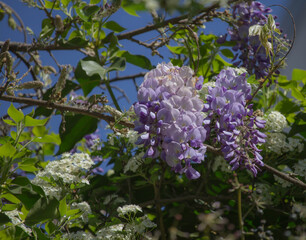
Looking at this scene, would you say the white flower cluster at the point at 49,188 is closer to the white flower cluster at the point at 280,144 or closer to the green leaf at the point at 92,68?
the green leaf at the point at 92,68

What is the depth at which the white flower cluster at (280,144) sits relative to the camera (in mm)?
1115

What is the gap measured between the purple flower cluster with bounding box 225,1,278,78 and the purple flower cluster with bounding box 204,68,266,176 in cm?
40

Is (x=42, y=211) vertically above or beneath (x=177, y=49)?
beneath

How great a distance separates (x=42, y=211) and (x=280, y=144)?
2.30 feet

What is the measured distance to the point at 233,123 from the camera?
0.74 metres

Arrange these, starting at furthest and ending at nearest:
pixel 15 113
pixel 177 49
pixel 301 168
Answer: pixel 177 49
pixel 301 168
pixel 15 113

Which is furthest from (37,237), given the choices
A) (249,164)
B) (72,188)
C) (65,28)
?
(65,28)

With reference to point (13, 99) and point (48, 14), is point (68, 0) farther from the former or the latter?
point (13, 99)

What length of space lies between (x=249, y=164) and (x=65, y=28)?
741 millimetres

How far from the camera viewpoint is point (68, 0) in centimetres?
113

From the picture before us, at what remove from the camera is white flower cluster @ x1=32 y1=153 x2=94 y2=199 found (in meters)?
0.96

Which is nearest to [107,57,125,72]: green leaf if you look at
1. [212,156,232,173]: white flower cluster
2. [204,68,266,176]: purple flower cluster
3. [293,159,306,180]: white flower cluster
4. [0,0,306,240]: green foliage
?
[0,0,306,240]: green foliage

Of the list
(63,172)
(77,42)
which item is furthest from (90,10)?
(63,172)

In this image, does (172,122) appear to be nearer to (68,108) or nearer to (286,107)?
(68,108)
